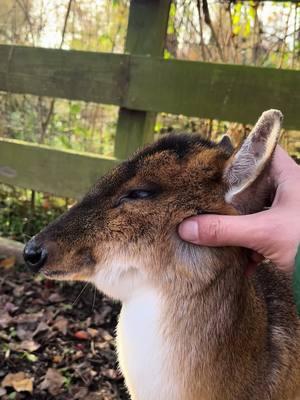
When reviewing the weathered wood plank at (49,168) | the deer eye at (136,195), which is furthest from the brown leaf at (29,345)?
the deer eye at (136,195)

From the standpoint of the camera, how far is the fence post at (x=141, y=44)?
3570 millimetres

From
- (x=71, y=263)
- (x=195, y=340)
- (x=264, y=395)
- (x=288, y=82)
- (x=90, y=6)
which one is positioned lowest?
(x=264, y=395)

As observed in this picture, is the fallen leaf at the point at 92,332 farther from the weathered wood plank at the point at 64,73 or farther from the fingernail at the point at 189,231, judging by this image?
the fingernail at the point at 189,231

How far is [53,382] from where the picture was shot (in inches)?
114

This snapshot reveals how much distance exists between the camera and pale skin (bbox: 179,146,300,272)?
5.67 feet

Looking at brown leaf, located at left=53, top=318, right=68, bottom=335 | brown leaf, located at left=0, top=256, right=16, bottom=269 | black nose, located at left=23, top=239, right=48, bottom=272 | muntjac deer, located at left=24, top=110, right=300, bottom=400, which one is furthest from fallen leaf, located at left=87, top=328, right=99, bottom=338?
black nose, located at left=23, top=239, right=48, bottom=272

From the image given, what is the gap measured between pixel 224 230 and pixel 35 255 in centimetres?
66

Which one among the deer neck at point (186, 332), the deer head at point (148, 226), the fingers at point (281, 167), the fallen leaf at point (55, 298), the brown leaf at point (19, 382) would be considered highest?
the fingers at point (281, 167)

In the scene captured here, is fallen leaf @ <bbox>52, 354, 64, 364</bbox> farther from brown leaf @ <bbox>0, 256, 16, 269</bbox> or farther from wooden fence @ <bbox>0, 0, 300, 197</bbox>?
wooden fence @ <bbox>0, 0, 300, 197</bbox>

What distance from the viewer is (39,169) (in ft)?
13.1

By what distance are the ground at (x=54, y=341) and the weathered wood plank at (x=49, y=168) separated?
63 centimetres

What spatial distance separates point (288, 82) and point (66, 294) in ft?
6.64

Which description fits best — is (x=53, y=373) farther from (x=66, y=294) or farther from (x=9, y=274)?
(x=9, y=274)

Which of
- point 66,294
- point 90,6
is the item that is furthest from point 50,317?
point 90,6
